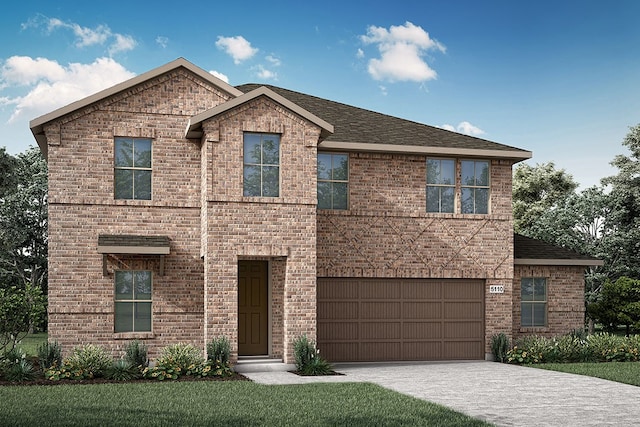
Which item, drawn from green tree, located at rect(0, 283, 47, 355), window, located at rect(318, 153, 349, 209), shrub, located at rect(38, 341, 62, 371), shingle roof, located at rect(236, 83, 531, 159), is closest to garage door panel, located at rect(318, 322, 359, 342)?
window, located at rect(318, 153, 349, 209)

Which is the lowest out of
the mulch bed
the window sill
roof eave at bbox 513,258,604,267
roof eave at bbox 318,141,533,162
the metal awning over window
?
the mulch bed

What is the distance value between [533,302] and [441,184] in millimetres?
4475

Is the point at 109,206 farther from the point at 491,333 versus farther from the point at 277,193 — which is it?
the point at 491,333

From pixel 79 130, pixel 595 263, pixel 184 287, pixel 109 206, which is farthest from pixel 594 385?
pixel 79 130

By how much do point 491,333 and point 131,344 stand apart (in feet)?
32.4

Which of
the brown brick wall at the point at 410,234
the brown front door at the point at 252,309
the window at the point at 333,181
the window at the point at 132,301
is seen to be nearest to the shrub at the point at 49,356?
the window at the point at 132,301

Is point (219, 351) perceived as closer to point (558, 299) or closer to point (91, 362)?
point (91, 362)

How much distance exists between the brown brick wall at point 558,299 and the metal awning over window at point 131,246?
33.0ft

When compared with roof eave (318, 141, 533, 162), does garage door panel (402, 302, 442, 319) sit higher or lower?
lower

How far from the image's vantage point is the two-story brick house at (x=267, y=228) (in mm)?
18641

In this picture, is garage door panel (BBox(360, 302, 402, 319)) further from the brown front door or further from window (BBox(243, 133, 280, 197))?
window (BBox(243, 133, 280, 197))

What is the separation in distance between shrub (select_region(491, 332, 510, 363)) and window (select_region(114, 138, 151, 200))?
9.99 meters

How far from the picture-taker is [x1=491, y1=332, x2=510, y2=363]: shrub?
21.4 m

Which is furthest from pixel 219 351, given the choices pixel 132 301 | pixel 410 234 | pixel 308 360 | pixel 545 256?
pixel 545 256
